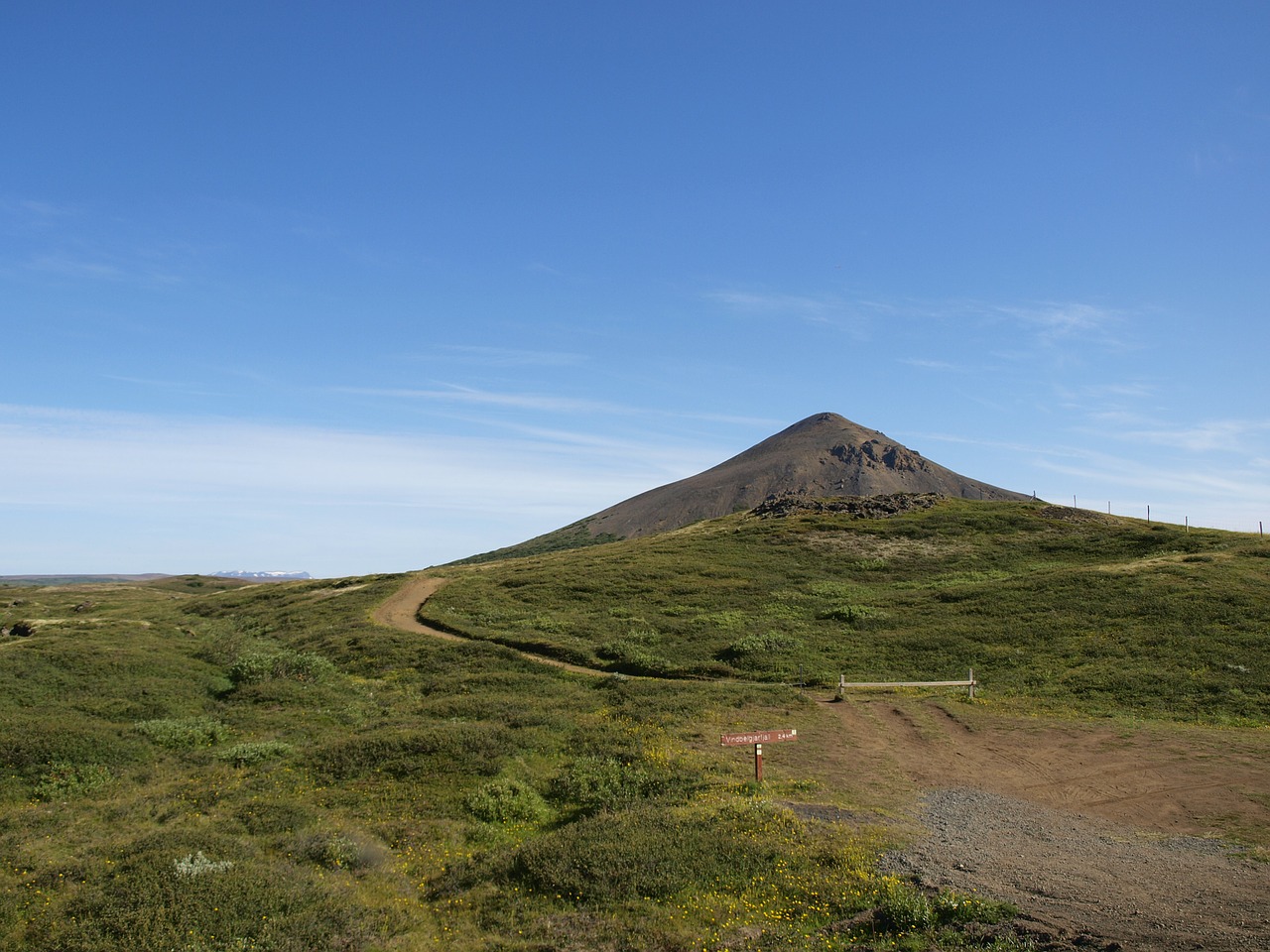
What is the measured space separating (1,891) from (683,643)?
1230 inches

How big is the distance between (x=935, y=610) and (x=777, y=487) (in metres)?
131

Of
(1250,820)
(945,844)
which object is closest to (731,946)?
(945,844)

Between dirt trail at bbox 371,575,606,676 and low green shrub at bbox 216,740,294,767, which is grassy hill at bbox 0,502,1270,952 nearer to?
low green shrub at bbox 216,740,294,767

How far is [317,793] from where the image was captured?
57.1ft

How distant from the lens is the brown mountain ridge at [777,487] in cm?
16612

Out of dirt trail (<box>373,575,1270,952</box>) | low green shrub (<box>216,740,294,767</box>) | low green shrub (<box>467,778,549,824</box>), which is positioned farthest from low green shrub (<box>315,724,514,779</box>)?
dirt trail (<box>373,575,1270,952</box>)

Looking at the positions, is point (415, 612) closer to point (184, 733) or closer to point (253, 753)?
point (184, 733)

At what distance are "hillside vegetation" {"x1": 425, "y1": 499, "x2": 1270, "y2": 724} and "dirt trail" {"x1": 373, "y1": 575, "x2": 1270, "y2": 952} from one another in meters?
5.36

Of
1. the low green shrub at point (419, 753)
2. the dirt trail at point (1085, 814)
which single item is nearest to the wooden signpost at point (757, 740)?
the dirt trail at point (1085, 814)

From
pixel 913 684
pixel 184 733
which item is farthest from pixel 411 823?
pixel 913 684

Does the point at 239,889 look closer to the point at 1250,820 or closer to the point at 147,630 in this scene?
the point at 1250,820

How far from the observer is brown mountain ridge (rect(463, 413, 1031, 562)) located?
166m

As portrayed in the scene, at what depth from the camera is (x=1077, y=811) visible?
1708 cm

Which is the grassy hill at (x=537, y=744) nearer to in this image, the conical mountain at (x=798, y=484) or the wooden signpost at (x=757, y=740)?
the wooden signpost at (x=757, y=740)
